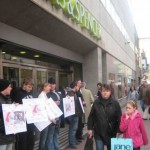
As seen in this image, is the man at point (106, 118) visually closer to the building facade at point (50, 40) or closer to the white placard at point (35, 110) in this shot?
the white placard at point (35, 110)

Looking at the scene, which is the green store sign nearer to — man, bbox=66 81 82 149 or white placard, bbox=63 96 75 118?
man, bbox=66 81 82 149

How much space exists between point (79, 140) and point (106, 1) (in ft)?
47.0

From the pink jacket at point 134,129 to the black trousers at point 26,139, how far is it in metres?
2.00

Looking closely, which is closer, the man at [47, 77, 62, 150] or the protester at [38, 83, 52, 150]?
the protester at [38, 83, 52, 150]

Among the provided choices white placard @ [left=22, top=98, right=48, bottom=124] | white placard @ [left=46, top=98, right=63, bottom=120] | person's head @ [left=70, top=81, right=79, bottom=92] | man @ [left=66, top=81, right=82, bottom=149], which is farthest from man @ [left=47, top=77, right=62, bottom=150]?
person's head @ [left=70, top=81, right=79, bottom=92]

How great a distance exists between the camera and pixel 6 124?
561 centimetres

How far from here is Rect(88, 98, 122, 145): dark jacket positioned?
6113 millimetres

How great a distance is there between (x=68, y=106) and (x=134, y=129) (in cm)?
351

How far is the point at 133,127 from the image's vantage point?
228 inches

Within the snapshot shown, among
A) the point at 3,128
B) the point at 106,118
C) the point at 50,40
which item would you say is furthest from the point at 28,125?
the point at 50,40

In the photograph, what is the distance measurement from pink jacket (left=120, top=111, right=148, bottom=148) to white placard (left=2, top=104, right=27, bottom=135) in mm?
1646

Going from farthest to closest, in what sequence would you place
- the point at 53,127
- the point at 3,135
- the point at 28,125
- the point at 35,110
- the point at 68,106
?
the point at 68,106, the point at 53,127, the point at 28,125, the point at 35,110, the point at 3,135

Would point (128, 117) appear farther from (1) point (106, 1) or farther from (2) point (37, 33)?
(1) point (106, 1)

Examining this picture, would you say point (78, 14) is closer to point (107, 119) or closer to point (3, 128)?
point (107, 119)
